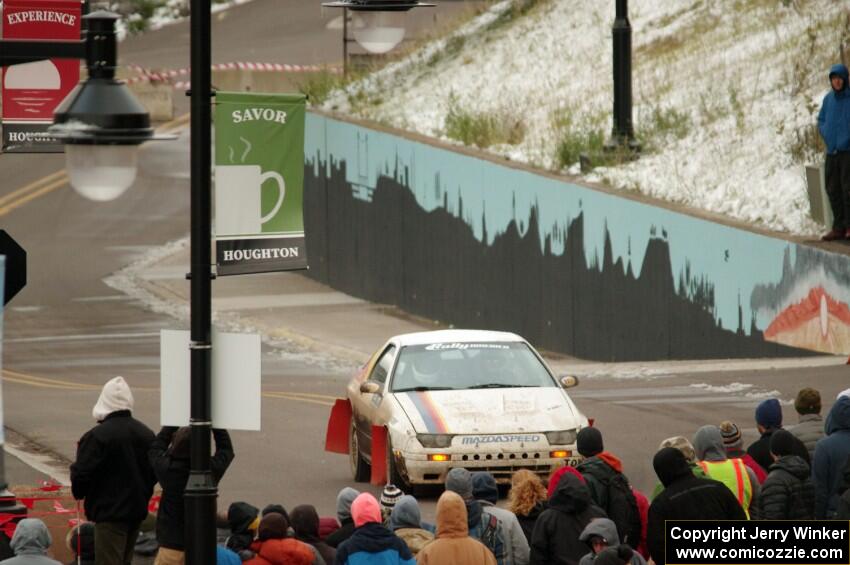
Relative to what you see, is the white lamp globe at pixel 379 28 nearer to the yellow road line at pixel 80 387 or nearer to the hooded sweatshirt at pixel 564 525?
the hooded sweatshirt at pixel 564 525

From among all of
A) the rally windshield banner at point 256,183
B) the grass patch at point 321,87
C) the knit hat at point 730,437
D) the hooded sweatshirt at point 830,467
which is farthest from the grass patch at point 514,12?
the hooded sweatshirt at point 830,467

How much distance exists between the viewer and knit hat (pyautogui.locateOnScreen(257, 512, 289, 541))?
33.8ft

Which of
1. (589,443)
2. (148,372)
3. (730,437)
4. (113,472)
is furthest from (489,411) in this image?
(148,372)

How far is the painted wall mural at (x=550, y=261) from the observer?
24281mm

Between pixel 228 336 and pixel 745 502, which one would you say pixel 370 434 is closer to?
pixel 745 502

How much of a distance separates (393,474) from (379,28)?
16.2 feet

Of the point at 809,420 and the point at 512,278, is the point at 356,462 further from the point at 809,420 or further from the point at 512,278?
the point at 512,278

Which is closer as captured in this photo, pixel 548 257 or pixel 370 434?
pixel 370 434

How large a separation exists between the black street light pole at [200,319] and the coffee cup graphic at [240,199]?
4.00 ft

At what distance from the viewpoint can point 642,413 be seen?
19.9 meters

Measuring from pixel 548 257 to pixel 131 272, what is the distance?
12872 millimetres

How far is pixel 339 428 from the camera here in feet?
58.1

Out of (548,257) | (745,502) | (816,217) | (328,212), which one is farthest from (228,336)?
(328,212)

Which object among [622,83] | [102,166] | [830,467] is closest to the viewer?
[102,166]
